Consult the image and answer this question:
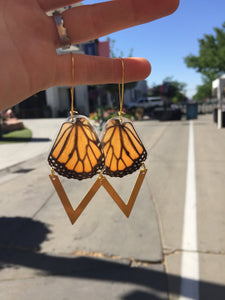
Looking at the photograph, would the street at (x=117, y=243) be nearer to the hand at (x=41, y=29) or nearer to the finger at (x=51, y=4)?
the hand at (x=41, y=29)

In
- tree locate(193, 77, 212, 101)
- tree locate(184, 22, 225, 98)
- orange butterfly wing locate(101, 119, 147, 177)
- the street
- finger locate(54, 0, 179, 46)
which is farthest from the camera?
tree locate(193, 77, 212, 101)

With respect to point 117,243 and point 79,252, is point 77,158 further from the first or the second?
point 117,243

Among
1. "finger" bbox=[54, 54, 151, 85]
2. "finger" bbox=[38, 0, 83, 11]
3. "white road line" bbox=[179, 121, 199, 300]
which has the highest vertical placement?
"finger" bbox=[38, 0, 83, 11]

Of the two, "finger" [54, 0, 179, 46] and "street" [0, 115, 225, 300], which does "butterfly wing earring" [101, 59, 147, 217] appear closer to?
"finger" [54, 0, 179, 46]

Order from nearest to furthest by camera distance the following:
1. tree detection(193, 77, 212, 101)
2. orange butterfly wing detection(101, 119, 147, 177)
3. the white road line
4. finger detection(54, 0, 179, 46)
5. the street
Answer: finger detection(54, 0, 179, 46) < orange butterfly wing detection(101, 119, 147, 177) < the white road line < the street < tree detection(193, 77, 212, 101)

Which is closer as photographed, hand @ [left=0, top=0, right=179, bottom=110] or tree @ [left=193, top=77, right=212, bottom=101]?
hand @ [left=0, top=0, right=179, bottom=110]

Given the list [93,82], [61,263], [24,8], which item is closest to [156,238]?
[61,263]

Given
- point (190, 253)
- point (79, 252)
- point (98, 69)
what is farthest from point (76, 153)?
point (190, 253)

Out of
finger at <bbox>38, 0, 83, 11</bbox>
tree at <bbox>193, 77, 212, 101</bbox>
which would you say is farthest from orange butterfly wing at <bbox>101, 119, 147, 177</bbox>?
tree at <bbox>193, 77, 212, 101</bbox>
